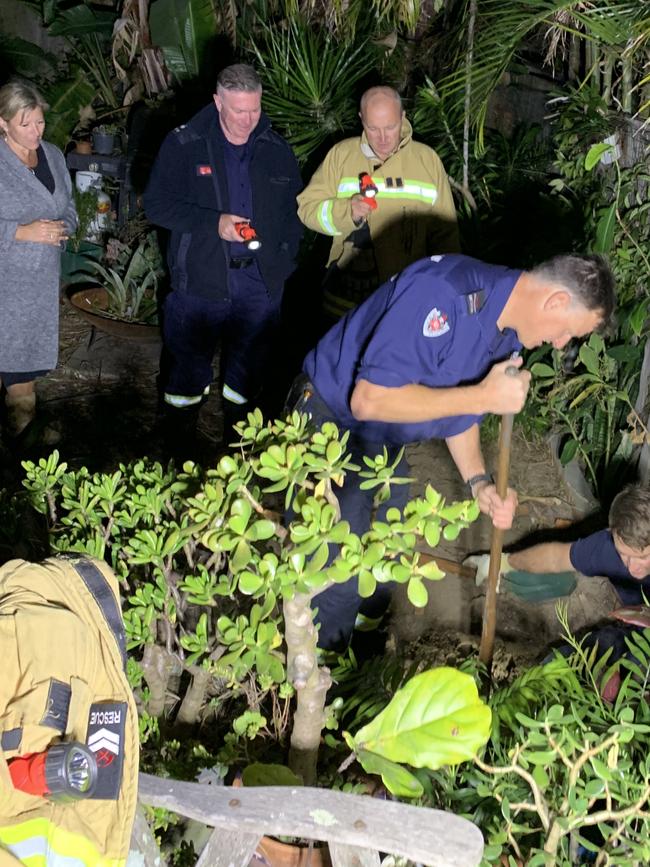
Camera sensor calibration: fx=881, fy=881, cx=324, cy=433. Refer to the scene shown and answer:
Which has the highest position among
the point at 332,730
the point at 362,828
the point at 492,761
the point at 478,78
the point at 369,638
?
the point at 478,78

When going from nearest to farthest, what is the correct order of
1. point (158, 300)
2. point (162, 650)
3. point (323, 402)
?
1. point (162, 650)
2. point (323, 402)
3. point (158, 300)

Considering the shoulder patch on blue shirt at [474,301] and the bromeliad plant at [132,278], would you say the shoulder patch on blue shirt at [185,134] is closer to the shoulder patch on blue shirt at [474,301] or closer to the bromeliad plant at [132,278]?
the shoulder patch on blue shirt at [474,301]

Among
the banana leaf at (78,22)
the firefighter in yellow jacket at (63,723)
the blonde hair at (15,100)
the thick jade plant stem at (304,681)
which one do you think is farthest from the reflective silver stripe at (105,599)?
the banana leaf at (78,22)

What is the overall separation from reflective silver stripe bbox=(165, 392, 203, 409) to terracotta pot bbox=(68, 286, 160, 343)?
1746 millimetres

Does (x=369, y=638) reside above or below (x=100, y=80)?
below

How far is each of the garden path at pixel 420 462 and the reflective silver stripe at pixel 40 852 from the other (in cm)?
227

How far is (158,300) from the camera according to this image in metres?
6.43

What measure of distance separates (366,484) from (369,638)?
181 cm

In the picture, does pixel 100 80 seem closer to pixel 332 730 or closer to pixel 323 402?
pixel 323 402

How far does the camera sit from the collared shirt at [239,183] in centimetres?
414

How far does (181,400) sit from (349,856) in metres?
3.11

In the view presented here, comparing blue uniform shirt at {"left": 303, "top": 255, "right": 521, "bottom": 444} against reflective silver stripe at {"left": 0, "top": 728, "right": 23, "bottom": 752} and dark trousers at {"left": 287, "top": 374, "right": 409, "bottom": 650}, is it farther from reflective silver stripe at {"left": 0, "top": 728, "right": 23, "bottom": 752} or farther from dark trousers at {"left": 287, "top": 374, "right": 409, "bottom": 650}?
reflective silver stripe at {"left": 0, "top": 728, "right": 23, "bottom": 752}

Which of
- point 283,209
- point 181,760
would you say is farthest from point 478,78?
point 181,760

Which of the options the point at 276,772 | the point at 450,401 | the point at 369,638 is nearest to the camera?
the point at 276,772
